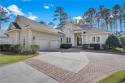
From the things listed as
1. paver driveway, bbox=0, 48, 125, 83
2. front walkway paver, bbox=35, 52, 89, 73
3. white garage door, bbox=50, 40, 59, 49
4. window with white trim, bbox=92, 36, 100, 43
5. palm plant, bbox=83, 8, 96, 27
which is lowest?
paver driveway, bbox=0, 48, 125, 83

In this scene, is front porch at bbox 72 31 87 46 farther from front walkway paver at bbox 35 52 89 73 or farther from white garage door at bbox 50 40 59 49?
front walkway paver at bbox 35 52 89 73

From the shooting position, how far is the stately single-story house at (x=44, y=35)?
18281 millimetres

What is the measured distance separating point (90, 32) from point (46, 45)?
10.1m

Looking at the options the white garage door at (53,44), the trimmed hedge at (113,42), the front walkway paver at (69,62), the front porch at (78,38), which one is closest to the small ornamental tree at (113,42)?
the trimmed hedge at (113,42)

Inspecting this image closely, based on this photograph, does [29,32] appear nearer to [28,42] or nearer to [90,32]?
[28,42]

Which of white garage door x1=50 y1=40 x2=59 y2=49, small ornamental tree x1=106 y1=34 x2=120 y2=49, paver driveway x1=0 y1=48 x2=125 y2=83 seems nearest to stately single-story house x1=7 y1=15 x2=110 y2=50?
white garage door x1=50 y1=40 x2=59 y2=49

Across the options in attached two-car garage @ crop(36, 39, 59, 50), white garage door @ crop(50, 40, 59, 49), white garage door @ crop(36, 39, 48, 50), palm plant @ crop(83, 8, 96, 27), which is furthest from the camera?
palm plant @ crop(83, 8, 96, 27)

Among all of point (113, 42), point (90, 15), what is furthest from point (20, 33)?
point (90, 15)

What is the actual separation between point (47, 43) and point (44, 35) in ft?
6.08

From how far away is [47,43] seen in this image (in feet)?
70.6

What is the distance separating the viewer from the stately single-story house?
720 inches

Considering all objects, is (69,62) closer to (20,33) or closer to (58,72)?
(58,72)

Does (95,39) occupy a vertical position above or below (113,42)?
above

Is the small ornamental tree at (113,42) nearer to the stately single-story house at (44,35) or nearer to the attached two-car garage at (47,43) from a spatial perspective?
the stately single-story house at (44,35)
